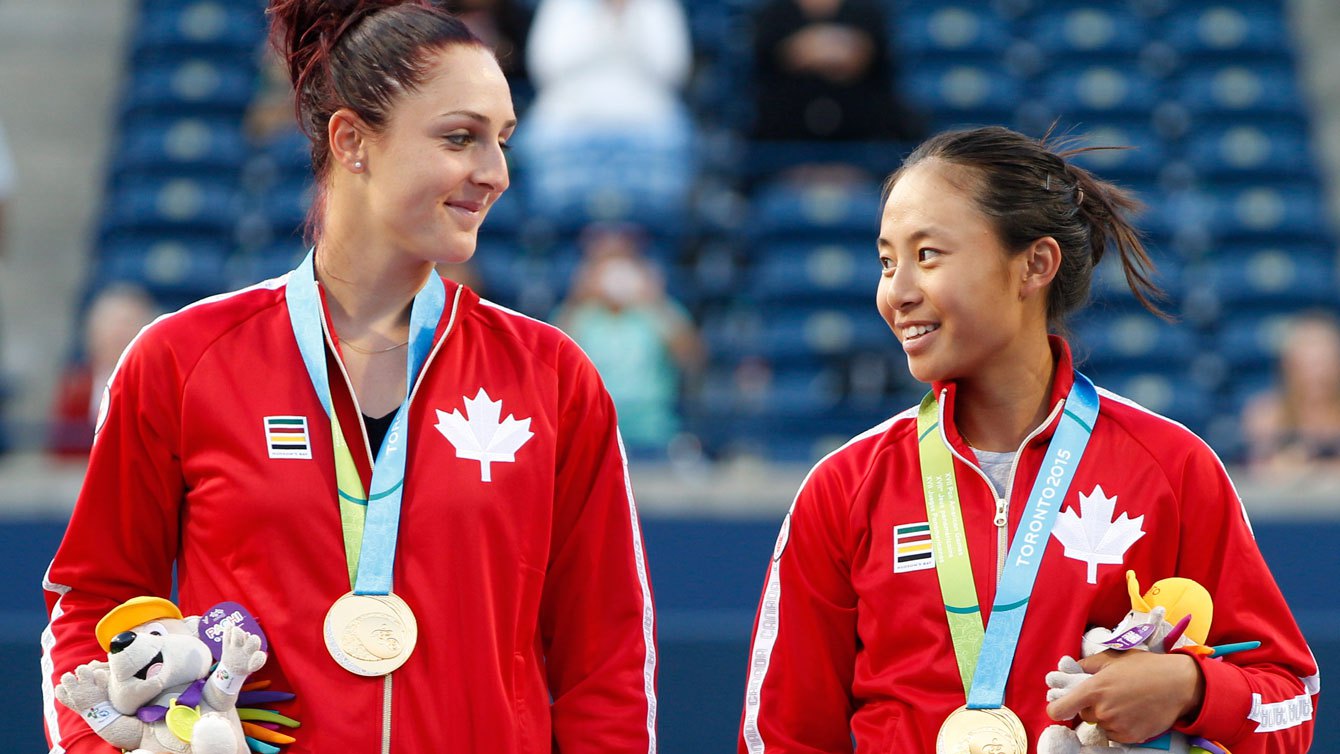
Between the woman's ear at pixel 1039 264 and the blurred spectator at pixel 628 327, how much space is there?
10.2ft

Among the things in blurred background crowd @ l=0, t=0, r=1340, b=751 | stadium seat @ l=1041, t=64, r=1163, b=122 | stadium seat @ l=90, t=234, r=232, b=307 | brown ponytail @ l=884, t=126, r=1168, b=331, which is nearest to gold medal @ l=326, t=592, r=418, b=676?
brown ponytail @ l=884, t=126, r=1168, b=331

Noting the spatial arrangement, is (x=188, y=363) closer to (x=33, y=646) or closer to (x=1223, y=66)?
(x=33, y=646)

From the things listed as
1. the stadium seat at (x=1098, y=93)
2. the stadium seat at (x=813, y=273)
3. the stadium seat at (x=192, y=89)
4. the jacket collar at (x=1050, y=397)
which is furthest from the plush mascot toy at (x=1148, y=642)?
the stadium seat at (x=192, y=89)

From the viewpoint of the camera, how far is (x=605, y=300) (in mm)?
6031

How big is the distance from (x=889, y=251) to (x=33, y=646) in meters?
3.21

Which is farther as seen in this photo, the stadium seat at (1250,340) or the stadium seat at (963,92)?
the stadium seat at (963,92)

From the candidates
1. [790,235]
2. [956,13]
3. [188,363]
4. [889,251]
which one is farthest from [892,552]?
[956,13]

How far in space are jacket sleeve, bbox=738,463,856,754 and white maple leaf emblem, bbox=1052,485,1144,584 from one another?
0.35 m

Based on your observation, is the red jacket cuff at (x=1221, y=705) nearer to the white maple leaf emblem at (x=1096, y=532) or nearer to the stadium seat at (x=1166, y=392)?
the white maple leaf emblem at (x=1096, y=532)

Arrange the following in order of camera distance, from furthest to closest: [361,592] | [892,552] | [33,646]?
[33,646] → [892,552] → [361,592]

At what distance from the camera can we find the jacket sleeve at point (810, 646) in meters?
2.65

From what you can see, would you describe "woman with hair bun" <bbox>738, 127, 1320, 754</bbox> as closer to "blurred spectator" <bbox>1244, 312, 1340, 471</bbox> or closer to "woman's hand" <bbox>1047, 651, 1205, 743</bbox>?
"woman's hand" <bbox>1047, 651, 1205, 743</bbox>

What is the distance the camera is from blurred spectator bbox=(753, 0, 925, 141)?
697 centimetres

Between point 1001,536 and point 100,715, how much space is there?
4.41 feet
